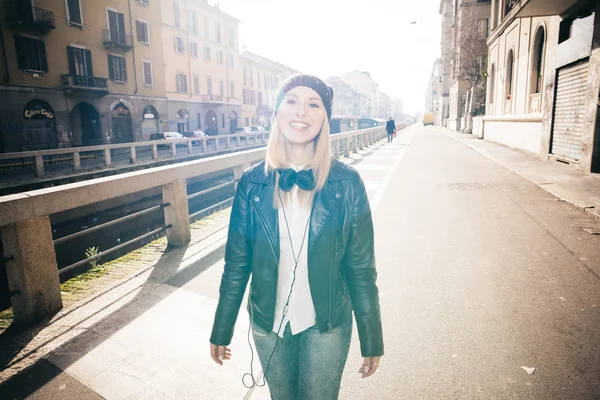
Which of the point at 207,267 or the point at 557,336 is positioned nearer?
the point at 557,336

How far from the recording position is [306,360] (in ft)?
6.22

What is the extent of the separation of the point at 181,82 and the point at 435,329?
4383 cm

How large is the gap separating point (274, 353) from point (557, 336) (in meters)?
2.63

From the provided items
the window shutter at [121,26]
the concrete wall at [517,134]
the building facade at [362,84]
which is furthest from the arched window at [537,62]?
the building facade at [362,84]

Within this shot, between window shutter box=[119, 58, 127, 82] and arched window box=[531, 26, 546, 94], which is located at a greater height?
window shutter box=[119, 58, 127, 82]

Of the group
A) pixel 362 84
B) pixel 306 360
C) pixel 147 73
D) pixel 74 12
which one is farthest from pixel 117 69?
pixel 362 84

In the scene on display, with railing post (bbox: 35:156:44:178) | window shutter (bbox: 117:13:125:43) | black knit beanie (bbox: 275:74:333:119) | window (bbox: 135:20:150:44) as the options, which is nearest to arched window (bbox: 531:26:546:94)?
black knit beanie (bbox: 275:74:333:119)

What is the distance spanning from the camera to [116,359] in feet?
9.56

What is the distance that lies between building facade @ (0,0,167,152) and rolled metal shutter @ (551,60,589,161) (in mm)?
30437

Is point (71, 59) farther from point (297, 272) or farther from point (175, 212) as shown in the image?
point (297, 272)

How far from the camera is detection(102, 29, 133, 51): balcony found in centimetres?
3222

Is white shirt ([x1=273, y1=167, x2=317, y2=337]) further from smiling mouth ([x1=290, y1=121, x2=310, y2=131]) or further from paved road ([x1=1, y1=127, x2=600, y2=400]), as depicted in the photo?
paved road ([x1=1, y1=127, x2=600, y2=400])

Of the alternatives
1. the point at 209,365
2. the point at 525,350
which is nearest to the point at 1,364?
the point at 209,365

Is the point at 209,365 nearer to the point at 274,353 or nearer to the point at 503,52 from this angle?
the point at 274,353
